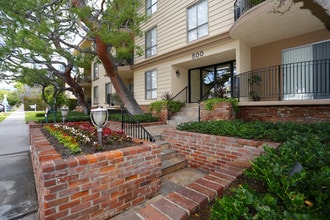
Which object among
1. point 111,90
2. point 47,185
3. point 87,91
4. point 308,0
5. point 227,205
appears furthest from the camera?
point 87,91

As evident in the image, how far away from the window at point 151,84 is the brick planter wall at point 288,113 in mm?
5977

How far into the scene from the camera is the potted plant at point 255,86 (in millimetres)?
7293

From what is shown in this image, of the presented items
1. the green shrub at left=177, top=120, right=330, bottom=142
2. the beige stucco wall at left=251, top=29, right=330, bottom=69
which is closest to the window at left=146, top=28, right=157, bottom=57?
the beige stucco wall at left=251, top=29, right=330, bottom=69

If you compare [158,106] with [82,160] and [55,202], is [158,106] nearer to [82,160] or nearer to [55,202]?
[82,160]

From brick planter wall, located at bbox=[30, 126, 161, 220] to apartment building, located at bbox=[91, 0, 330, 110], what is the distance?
5125mm

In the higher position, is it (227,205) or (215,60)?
(215,60)

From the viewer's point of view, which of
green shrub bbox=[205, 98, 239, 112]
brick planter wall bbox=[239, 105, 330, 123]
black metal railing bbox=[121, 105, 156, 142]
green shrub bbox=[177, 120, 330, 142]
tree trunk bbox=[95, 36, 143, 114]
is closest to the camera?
Result: green shrub bbox=[177, 120, 330, 142]

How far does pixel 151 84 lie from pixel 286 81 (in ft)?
25.7

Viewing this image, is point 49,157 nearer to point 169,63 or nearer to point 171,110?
point 171,110

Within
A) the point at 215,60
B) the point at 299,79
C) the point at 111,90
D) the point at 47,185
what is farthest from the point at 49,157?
the point at 111,90

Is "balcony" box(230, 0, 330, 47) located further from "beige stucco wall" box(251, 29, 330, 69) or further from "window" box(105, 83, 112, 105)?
"window" box(105, 83, 112, 105)

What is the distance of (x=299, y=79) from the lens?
6.61 m

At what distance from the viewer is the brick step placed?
4.28 metres

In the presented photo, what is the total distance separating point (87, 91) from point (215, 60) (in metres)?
18.8
